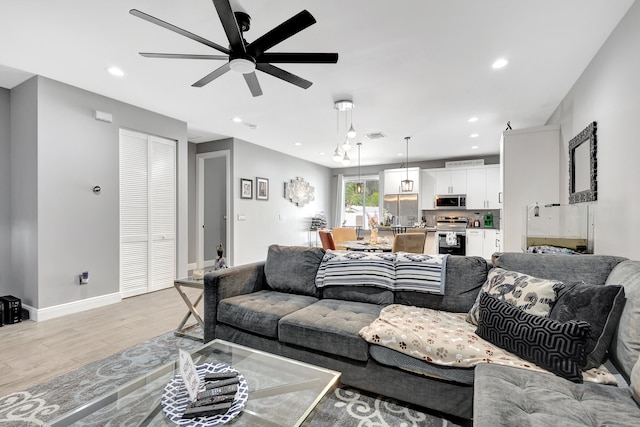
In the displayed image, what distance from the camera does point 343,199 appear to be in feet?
30.3

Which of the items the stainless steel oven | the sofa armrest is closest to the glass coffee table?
the sofa armrest

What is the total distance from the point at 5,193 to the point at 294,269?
11.9 feet

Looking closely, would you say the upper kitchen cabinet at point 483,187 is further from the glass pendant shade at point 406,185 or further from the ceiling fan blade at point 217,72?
the ceiling fan blade at point 217,72

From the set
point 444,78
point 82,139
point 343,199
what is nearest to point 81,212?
point 82,139

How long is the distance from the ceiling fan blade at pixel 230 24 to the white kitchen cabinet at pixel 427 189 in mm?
6363

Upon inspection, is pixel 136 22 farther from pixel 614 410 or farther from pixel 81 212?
pixel 614 410

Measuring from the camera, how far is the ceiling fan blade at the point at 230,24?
1.61 meters

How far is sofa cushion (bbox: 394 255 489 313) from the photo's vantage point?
214 centimetres

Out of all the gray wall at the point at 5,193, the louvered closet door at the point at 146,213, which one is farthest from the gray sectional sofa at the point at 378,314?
the gray wall at the point at 5,193

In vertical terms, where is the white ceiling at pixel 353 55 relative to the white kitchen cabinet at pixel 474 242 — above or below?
above

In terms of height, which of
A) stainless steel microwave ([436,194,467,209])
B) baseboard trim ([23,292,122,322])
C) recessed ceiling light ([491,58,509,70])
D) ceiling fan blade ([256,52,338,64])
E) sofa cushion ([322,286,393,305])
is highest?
recessed ceiling light ([491,58,509,70])

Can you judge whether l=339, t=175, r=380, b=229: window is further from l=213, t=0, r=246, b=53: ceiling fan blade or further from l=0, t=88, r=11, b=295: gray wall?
l=213, t=0, r=246, b=53: ceiling fan blade

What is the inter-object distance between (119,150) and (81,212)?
3.06 ft

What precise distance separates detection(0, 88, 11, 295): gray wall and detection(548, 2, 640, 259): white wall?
597cm
